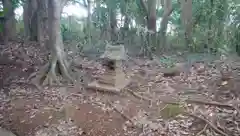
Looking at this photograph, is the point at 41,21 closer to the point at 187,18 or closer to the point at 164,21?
the point at 164,21

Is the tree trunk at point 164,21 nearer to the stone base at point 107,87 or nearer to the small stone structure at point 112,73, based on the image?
the small stone structure at point 112,73

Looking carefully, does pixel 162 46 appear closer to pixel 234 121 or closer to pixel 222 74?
pixel 222 74

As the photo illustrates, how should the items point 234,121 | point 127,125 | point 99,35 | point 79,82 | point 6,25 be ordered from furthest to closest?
point 99,35 → point 6,25 → point 79,82 → point 127,125 → point 234,121

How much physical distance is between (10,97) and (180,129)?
13.9 feet

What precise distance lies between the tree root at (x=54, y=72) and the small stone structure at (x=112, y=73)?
1.03m

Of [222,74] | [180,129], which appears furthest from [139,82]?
[180,129]

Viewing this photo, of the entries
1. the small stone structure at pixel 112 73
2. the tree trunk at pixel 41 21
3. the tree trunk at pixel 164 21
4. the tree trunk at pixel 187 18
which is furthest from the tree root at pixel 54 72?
the tree trunk at pixel 187 18

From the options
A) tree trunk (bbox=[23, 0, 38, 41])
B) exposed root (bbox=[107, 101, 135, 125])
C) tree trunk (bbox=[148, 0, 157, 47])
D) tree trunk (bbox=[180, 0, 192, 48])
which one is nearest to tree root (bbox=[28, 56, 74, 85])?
exposed root (bbox=[107, 101, 135, 125])

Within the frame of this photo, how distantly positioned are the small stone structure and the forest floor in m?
0.18

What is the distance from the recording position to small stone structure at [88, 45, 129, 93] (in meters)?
6.25

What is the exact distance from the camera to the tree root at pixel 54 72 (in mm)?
6903

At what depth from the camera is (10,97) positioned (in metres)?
6.34

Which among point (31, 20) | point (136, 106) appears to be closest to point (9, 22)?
point (31, 20)

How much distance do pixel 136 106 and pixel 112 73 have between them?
1178 millimetres
